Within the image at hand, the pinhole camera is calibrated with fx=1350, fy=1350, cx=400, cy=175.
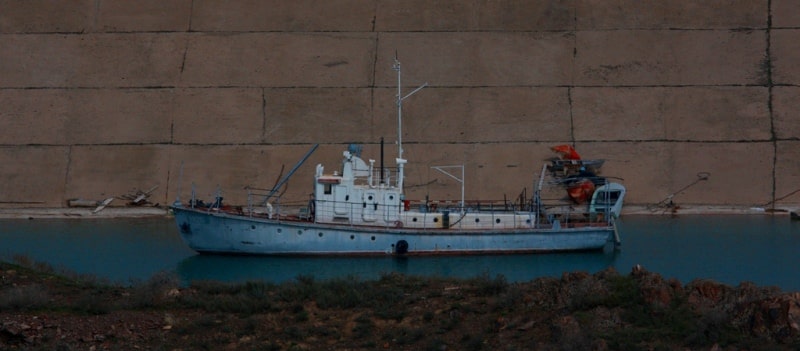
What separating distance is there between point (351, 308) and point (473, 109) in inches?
1047

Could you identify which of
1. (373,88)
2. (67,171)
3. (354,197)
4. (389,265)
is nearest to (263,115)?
(373,88)

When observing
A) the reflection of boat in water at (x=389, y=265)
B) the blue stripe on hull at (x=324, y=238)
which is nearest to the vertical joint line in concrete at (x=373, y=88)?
the blue stripe on hull at (x=324, y=238)

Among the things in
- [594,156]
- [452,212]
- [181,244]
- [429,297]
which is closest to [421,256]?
[452,212]

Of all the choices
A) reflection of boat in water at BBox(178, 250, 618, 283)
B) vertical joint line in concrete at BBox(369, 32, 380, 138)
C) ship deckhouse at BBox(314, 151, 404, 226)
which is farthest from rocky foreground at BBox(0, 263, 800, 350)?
vertical joint line in concrete at BBox(369, 32, 380, 138)

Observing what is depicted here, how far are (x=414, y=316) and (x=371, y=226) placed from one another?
15976 mm

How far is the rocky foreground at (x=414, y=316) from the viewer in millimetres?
19000

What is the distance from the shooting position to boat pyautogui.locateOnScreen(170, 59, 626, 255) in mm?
36969

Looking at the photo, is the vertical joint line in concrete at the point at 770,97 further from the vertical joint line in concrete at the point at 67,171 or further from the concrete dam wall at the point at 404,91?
the vertical joint line in concrete at the point at 67,171

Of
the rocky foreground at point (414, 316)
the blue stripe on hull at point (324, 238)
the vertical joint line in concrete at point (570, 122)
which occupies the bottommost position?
the rocky foreground at point (414, 316)

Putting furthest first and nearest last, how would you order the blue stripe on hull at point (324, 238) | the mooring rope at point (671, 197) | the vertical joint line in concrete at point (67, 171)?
1. the vertical joint line in concrete at point (67, 171)
2. the mooring rope at point (671, 197)
3. the blue stripe on hull at point (324, 238)

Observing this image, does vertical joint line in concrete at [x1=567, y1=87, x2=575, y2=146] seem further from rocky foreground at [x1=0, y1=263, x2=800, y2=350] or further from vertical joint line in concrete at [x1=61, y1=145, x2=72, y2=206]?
rocky foreground at [x1=0, y1=263, x2=800, y2=350]

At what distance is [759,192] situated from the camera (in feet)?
148

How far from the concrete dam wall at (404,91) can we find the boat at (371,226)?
5535mm

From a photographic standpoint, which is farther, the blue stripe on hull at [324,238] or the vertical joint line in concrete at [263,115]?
the vertical joint line in concrete at [263,115]
